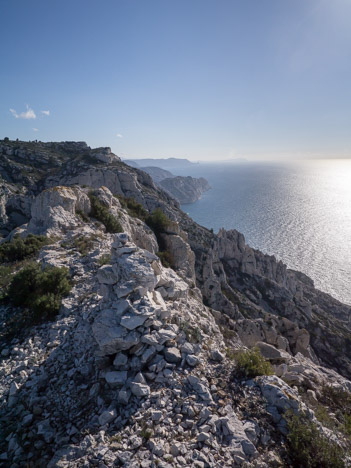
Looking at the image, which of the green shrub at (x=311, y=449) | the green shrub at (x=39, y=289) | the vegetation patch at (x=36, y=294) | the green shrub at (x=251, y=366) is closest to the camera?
the green shrub at (x=311, y=449)

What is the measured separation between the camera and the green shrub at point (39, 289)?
1065cm

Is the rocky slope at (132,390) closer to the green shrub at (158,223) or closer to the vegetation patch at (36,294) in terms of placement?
the vegetation patch at (36,294)

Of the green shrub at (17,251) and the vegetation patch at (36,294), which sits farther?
the green shrub at (17,251)

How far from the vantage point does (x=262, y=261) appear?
64.0 m

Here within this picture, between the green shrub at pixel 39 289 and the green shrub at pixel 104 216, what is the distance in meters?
12.6

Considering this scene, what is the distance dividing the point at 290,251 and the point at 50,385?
10375cm

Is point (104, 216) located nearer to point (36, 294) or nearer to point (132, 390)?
point (36, 294)

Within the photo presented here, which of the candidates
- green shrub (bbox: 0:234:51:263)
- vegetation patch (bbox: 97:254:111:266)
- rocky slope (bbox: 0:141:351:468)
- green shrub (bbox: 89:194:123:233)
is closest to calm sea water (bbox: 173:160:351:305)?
green shrub (bbox: 89:194:123:233)

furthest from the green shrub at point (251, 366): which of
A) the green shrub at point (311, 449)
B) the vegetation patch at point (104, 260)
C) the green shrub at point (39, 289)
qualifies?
the vegetation patch at point (104, 260)

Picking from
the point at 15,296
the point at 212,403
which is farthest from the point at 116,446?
the point at 15,296

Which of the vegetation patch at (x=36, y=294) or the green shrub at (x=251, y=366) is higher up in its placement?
the vegetation patch at (x=36, y=294)

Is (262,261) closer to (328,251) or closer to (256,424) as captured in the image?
(328,251)

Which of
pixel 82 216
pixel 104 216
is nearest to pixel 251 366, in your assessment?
pixel 104 216

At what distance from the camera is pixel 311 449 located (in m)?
A: 5.80
